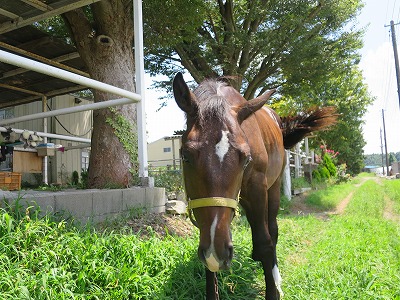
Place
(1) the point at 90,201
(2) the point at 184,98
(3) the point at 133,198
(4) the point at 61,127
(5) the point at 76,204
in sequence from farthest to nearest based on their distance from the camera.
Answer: (4) the point at 61,127
(3) the point at 133,198
(1) the point at 90,201
(5) the point at 76,204
(2) the point at 184,98

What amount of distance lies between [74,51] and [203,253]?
252 inches

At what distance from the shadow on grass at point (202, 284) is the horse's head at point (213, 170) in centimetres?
103

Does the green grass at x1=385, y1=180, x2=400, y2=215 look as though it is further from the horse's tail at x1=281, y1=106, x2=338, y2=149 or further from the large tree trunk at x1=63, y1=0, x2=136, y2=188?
the large tree trunk at x1=63, y1=0, x2=136, y2=188

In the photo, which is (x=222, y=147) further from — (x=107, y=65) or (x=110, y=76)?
(x=107, y=65)

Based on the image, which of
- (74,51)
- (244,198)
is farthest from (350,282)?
(74,51)

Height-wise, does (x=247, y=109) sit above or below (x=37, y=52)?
below

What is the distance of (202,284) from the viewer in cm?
281

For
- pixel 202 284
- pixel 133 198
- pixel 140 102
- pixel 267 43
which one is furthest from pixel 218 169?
pixel 267 43

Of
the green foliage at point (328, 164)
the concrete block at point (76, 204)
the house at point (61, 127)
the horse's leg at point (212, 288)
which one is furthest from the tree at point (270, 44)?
the green foliage at point (328, 164)

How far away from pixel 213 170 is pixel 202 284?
58.3 inches

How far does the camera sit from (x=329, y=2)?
1070 cm

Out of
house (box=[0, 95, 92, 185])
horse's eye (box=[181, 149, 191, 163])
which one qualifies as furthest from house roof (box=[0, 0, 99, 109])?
horse's eye (box=[181, 149, 191, 163])

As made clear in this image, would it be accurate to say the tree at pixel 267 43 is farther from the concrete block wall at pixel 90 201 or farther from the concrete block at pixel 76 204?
the concrete block at pixel 76 204

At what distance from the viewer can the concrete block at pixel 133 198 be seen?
13.5 feet
